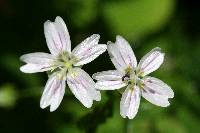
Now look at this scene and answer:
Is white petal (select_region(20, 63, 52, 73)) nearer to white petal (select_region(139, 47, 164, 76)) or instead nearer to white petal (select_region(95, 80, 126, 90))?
white petal (select_region(95, 80, 126, 90))

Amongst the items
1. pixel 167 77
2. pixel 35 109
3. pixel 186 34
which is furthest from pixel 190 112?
pixel 35 109

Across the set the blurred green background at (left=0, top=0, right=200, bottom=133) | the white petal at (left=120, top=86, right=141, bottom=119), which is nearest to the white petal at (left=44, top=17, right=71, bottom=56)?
the white petal at (left=120, top=86, right=141, bottom=119)

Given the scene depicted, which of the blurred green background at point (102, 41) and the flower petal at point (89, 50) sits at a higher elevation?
the flower petal at point (89, 50)

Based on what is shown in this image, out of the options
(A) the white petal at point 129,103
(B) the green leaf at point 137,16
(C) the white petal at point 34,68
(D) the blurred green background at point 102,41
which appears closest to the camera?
(A) the white petal at point 129,103

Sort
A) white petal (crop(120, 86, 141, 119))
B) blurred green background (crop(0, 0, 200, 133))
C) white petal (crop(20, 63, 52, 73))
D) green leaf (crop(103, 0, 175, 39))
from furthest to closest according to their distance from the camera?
green leaf (crop(103, 0, 175, 39)), blurred green background (crop(0, 0, 200, 133)), white petal (crop(20, 63, 52, 73)), white petal (crop(120, 86, 141, 119))

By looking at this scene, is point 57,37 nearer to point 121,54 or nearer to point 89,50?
point 89,50

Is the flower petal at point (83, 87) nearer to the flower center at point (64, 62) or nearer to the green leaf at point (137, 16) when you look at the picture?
the flower center at point (64, 62)

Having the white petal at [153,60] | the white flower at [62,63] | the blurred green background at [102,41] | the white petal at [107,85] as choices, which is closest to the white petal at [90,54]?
the white flower at [62,63]
